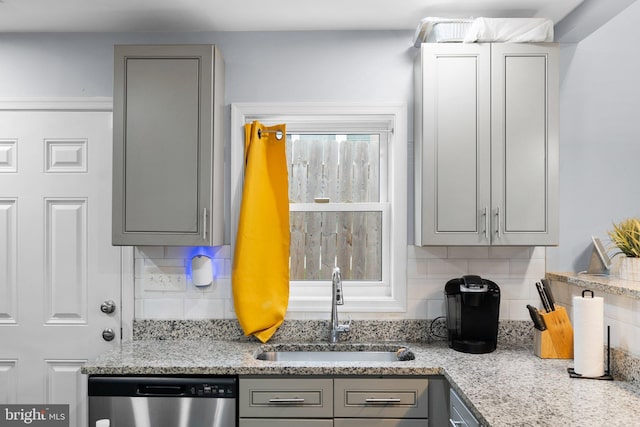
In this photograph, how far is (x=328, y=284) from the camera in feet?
9.78

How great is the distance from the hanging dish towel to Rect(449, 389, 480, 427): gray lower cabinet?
3.24 feet

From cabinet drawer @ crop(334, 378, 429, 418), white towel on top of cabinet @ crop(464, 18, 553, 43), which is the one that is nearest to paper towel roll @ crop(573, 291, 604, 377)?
cabinet drawer @ crop(334, 378, 429, 418)

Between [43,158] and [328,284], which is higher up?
[43,158]

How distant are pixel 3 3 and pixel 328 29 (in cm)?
156

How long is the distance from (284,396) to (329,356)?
1.56 ft

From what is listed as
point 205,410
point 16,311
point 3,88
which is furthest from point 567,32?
point 16,311

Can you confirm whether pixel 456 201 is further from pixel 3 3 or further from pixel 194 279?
pixel 3 3

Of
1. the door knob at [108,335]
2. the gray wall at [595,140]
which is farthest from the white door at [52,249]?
the gray wall at [595,140]

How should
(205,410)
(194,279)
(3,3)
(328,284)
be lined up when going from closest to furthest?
(205,410)
(3,3)
(194,279)
(328,284)

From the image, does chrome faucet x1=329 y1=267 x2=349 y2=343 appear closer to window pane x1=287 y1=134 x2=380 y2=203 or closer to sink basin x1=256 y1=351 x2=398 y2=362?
sink basin x1=256 y1=351 x2=398 y2=362

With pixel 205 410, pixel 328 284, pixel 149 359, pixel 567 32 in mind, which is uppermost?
pixel 567 32

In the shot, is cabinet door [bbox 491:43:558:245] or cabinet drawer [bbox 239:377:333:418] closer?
cabinet drawer [bbox 239:377:333:418]

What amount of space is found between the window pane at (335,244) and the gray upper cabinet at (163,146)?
2.06 ft

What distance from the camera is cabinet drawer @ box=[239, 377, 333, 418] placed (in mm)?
2295
